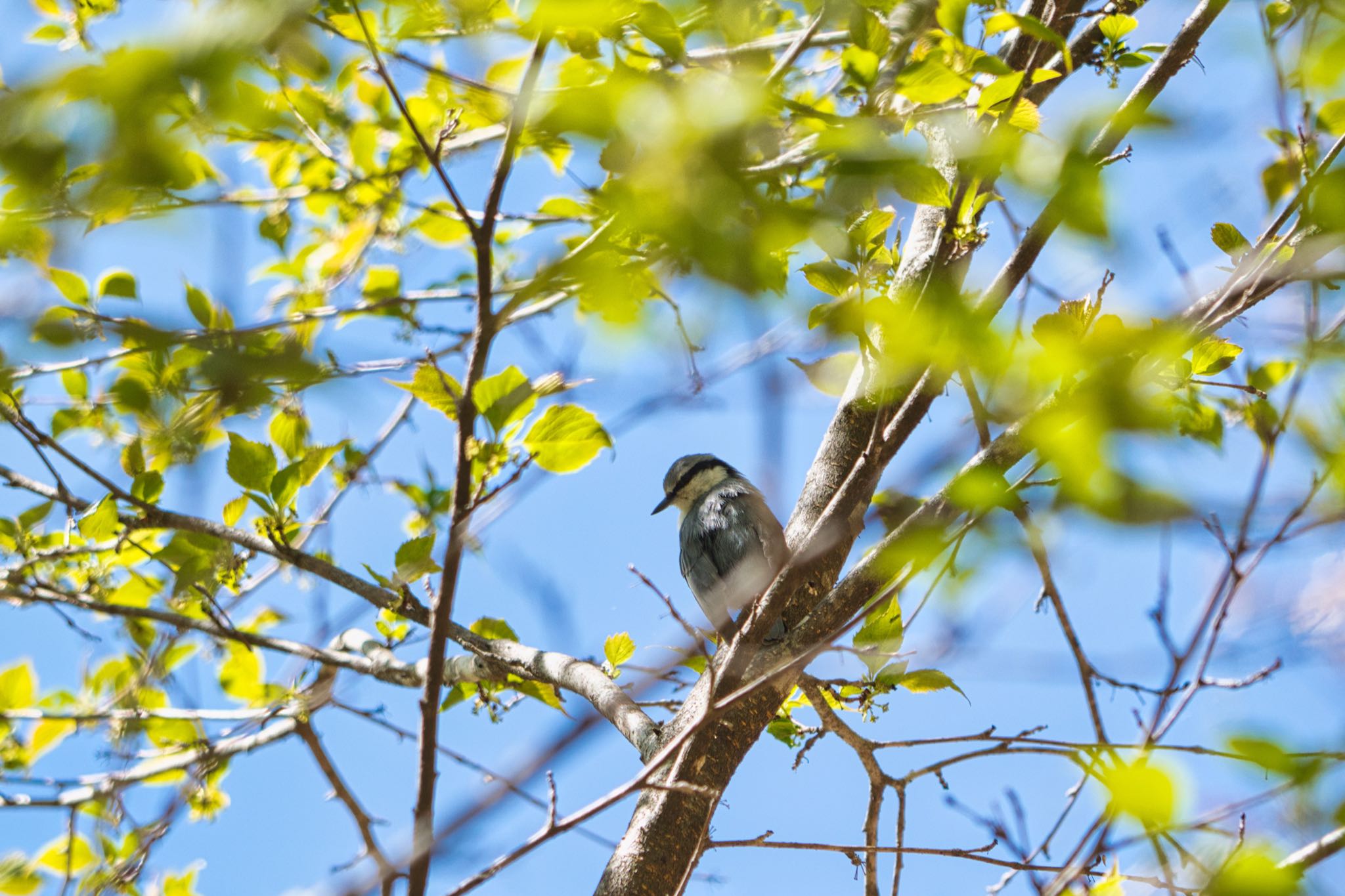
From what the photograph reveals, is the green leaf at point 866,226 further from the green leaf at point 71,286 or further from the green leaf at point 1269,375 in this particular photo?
the green leaf at point 71,286

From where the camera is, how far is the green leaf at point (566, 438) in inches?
60.6

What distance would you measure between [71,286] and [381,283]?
0.75 meters

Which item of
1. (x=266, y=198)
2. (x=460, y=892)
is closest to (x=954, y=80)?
(x=460, y=892)

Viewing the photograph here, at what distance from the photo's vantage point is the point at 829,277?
138 cm

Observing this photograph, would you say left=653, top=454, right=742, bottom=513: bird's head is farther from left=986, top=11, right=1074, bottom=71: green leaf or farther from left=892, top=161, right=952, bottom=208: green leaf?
left=892, top=161, right=952, bottom=208: green leaf

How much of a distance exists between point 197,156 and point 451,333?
765 millimetres

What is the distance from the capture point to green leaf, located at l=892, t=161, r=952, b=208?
2.43 ft

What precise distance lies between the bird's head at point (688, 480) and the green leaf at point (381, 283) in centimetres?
209

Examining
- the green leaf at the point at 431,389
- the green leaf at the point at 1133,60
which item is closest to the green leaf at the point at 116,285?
the green leaf at the point at 431,389

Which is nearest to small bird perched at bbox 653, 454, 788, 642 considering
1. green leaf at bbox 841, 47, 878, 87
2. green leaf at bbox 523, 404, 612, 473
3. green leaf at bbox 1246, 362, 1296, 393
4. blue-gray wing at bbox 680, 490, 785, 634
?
blue-gray wing at bbox 680, 490, 785, 634

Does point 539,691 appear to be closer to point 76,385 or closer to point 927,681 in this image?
point 927,681

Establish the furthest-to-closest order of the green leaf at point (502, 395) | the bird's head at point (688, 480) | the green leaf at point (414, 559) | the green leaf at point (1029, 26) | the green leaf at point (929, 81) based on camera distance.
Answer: the bird's head at point (688, 480) < the green leaf at point (414, 559) < the green leaf at point (502, 395) < the green leaf at point (929, 81) < the green leaf at point (1029, 26)

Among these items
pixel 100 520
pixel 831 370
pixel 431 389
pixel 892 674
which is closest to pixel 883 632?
pixel 892 674

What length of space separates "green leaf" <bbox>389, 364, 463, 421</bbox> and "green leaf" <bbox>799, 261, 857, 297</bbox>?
0.56 metres
